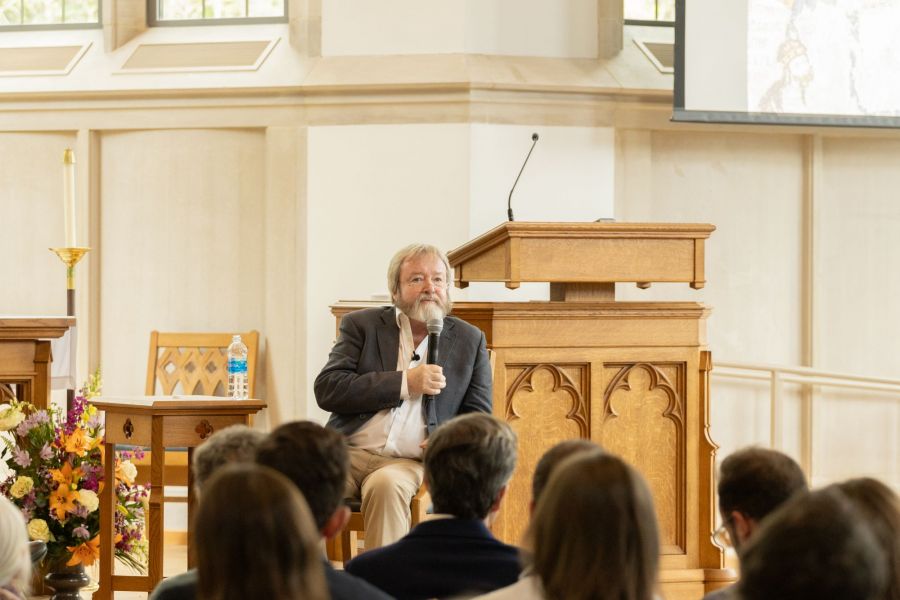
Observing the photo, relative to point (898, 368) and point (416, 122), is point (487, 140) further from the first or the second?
point (898, 368)

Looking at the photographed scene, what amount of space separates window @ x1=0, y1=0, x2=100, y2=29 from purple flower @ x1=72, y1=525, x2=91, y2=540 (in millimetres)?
4223

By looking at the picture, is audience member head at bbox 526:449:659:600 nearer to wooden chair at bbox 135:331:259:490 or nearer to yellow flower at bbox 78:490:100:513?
yellow flower at bbox 78:490:100:513

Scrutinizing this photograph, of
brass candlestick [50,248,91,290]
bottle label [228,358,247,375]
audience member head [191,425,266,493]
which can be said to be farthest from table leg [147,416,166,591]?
audience member head [191,425,266,493]

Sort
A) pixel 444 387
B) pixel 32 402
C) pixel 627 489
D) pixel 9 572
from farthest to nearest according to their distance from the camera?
pixel 32 402 → pixel 444 387 → pixel 9 572 → pixel 627 489

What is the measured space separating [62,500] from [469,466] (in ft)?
8.82

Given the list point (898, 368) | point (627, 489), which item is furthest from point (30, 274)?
point (627, 489)

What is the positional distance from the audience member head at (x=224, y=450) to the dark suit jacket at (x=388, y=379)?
1597 millimetres

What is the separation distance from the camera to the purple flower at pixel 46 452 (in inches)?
187

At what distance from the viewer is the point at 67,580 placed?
4.86m

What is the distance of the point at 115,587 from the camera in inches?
175

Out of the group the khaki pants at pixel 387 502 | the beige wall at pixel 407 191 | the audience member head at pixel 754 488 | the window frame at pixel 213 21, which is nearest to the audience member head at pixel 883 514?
the audience member head at pixel 754 488

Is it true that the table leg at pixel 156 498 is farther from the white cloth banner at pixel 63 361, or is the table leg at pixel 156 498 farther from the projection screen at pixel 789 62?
the projection screen at pixel 789 62

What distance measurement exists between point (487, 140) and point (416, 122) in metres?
0.43

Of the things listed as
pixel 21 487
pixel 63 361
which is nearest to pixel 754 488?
pixel 21 487
